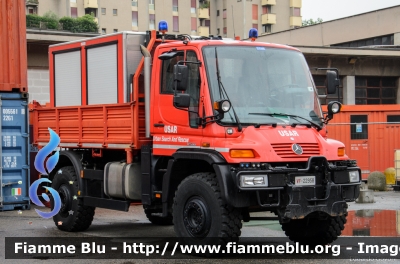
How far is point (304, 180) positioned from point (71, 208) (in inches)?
190

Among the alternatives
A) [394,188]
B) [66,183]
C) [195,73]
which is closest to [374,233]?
[195,73]

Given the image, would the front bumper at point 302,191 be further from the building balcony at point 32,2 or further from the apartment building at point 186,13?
the building balcony at point 32,2

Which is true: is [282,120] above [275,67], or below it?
below

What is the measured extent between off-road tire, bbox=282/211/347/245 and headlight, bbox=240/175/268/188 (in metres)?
1.51

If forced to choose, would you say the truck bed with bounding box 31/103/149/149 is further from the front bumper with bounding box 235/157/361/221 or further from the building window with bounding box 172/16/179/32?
the building window with bounding box 172/16/179/32

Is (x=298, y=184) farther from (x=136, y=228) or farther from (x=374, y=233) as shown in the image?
(x=136, y=228)

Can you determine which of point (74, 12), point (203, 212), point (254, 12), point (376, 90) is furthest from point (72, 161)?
point (254, 12)

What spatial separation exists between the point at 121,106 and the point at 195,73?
1928mm

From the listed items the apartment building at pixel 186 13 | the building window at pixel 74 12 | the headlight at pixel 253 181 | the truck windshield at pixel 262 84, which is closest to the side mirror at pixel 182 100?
the truck windshield at pixel 262 84

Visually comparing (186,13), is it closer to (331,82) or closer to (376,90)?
(376,90)

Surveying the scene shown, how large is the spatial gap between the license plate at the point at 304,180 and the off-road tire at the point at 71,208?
4.56m

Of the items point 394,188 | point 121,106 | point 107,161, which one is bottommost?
point 394,188

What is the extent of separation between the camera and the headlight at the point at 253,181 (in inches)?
364

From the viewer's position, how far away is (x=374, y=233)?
12.4 meters
